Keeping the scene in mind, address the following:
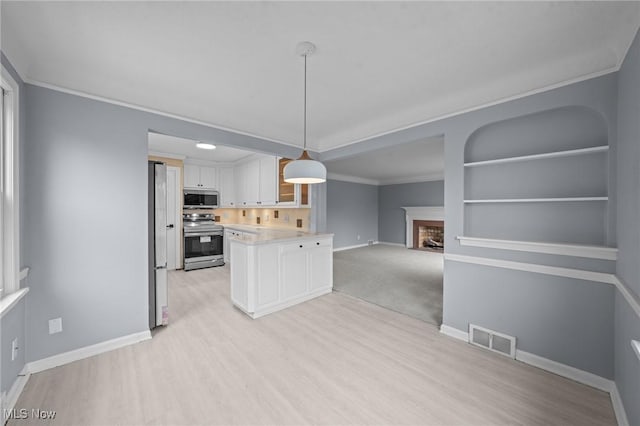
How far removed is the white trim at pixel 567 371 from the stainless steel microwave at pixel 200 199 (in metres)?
5.77

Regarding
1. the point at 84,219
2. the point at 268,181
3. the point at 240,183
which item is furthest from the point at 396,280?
the point at 84,219

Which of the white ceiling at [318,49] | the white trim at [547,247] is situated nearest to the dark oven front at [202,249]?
the white ceiling at [318,49]

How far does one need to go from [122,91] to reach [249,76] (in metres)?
1.23

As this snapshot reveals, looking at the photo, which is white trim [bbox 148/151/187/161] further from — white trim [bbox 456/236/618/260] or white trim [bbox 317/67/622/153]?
white trim [bbox 456/236/618/260]

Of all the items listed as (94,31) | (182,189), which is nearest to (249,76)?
(94,31)

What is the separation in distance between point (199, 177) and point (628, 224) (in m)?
6.30

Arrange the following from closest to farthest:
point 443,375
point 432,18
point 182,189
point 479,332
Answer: point 432,18
point 443,375
point 479,332
point 182,189

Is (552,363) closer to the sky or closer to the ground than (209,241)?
closer to the ground

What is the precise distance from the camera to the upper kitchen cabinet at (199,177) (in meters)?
5.54

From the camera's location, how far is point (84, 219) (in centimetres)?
221

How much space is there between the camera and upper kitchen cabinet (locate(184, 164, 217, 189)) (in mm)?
5535

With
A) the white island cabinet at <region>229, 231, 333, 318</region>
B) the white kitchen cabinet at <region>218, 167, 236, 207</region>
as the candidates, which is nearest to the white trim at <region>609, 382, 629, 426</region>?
the white island cabinet at <region>229, 231, 333, 318</region>

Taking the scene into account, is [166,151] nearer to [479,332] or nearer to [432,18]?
[432,18]

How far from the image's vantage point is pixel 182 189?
211 inches
